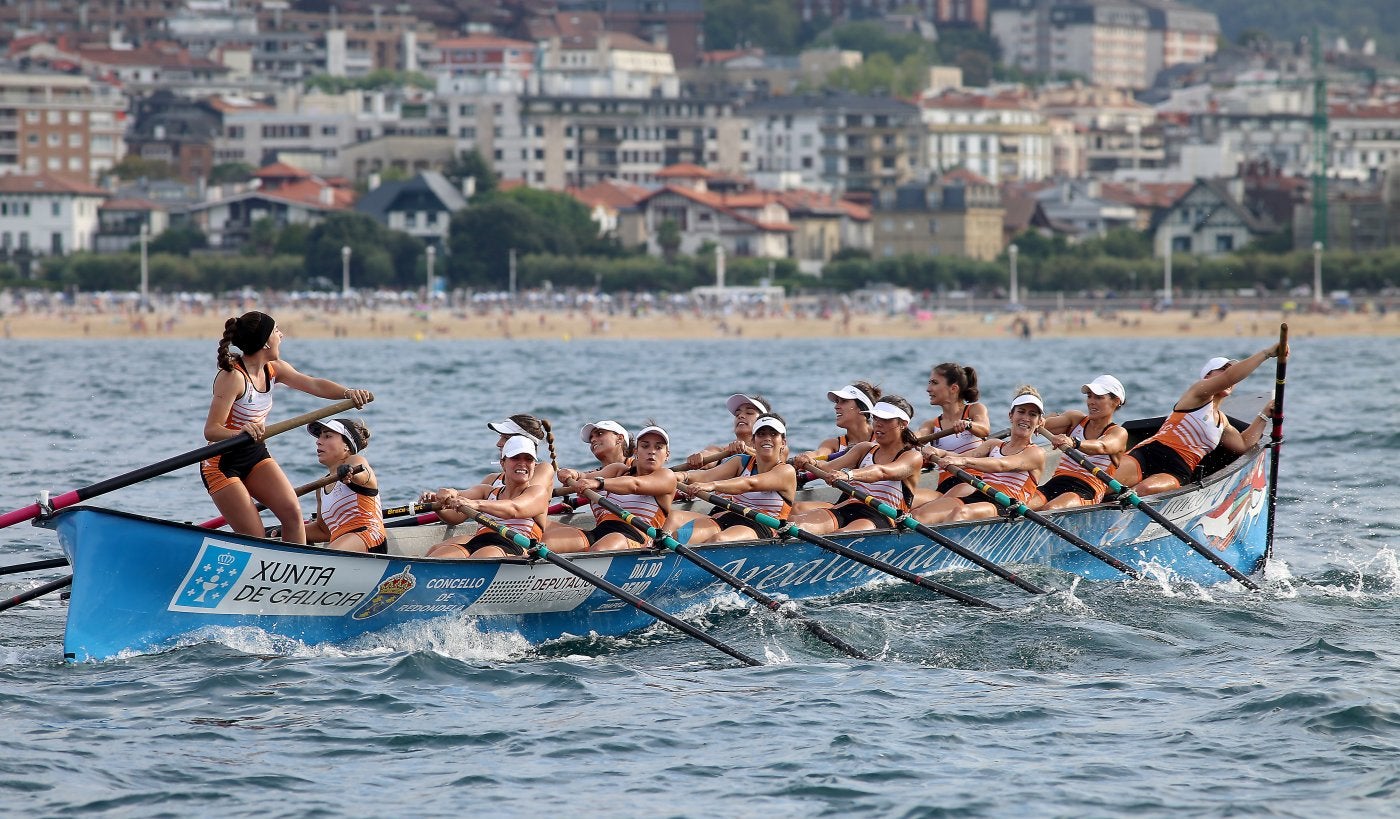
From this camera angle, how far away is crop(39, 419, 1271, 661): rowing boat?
12.2m

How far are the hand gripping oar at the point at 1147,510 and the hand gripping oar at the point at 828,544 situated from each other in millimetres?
1681

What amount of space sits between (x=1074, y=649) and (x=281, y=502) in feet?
18.1

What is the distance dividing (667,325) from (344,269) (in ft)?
61.3

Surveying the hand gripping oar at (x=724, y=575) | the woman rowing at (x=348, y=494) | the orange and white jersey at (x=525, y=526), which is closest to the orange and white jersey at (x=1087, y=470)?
the hand gripping oar at (x=724, y=575)

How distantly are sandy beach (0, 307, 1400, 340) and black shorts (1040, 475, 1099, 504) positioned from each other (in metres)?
66.4

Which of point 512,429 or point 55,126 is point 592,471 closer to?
point 512,429

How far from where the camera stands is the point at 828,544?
14625 millimetres

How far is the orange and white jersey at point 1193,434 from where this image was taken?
16969 millimetres

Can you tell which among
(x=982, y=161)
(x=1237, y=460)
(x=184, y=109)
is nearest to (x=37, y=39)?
(x=184, y=109)

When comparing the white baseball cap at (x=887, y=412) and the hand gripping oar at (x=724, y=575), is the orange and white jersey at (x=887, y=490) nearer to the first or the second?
the white baseball cap at (x=887, y=412)

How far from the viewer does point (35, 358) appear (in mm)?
63688

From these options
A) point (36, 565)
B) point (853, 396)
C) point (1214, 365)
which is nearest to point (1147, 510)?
point (1214, 365)

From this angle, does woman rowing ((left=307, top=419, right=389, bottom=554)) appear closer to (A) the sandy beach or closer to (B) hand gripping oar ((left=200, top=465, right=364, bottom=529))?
(B) hand gripping oar ((left=200, top=465, right=364, bottom=529))

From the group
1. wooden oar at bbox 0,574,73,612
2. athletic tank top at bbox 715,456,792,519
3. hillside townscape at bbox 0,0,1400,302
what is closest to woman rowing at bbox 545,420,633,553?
athletic tank top at bbox 715,456,792,519
